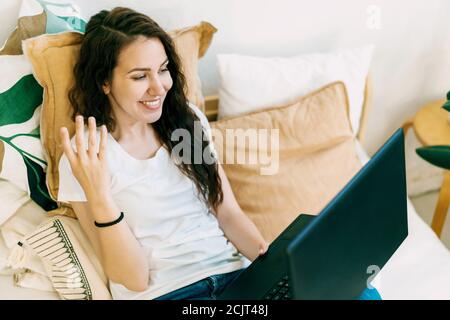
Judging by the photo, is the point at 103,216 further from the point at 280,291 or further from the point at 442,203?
the point at 442,203

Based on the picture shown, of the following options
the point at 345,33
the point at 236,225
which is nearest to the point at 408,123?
the point at 345,33

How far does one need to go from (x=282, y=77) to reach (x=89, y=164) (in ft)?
2.31

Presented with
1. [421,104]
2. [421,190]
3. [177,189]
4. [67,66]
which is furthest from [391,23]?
[67,66]

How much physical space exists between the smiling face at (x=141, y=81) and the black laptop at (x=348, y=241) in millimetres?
445

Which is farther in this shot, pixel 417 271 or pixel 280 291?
pixel 417 271

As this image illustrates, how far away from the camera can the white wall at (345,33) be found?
150 cm

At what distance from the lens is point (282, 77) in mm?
1540

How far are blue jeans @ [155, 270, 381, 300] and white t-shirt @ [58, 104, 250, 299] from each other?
11mm

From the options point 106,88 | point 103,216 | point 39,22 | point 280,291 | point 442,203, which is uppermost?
point 39,22

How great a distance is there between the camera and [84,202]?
1.14 m

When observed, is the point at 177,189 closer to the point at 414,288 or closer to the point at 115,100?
the point at 115,100

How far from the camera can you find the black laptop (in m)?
0.77

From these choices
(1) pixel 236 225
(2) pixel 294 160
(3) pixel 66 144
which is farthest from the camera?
(2) pixel 294 160

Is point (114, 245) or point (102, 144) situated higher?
point (102, 144)
